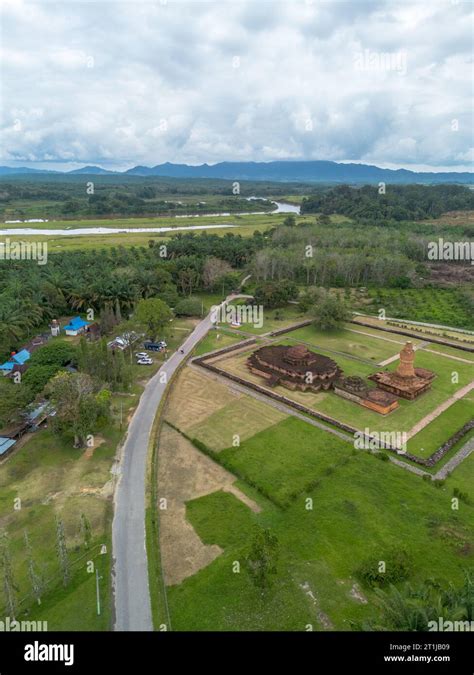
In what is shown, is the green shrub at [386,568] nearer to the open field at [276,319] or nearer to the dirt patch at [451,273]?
the open field at [276,319]

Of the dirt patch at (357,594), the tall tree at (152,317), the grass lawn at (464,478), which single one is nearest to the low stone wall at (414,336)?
the grass lawn at (464,478)

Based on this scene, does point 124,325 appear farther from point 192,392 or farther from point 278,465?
point 278,465

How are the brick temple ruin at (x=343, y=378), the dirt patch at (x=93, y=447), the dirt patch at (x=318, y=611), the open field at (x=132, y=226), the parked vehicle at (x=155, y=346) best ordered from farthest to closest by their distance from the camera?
1. the open field at (x=132, y=226)
2. the parked vehicle at (x=155, y=346)
3. the brick temple ruin at (x=343, y=378)
4. the dirt patch at (x=93, y=447)
5. the dirt patch at (x=318, y=611)

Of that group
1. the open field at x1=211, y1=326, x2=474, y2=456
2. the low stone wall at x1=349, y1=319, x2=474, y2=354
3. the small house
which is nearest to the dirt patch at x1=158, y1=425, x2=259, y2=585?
the open field at x1=211, y1=326, x2=474, y2=456

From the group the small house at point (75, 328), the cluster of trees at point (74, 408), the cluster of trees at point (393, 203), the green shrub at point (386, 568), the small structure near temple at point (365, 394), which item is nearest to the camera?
the green shrub at point (386, 568)

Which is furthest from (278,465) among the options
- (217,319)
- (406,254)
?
(406,254)

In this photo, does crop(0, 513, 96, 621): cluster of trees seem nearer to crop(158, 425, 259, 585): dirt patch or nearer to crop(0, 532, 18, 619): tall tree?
crop(0, 532, 18, 619): tall tree

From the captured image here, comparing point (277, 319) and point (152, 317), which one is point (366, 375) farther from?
point (152, 317)
